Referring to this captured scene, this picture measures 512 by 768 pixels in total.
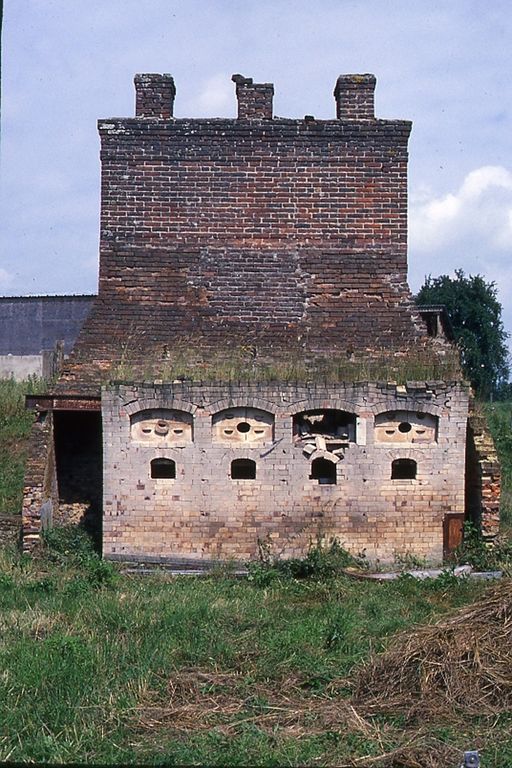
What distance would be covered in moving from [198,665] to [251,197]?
9824 mm

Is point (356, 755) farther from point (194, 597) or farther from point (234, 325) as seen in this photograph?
point (234, 325)

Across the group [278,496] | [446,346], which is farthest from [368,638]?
[446,346]

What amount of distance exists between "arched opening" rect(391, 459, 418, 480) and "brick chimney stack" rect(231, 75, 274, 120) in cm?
660

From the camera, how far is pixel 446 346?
1544 cm

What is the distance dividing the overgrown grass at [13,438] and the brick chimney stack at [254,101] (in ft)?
25.0

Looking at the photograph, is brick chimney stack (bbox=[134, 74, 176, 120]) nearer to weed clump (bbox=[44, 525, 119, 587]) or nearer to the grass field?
weed clump (bbox=[44, 525, 119, 587])

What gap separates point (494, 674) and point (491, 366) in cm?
3816

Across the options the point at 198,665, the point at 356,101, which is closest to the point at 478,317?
the point at 356,101

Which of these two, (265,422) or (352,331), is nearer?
(265,422)

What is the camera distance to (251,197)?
16.4 meters

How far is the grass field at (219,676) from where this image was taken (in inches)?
263

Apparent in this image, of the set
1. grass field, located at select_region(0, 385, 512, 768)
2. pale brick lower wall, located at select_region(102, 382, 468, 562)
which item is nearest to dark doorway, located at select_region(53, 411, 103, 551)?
pale brick lower wall, located at select_region(102, 382, 468, 562)

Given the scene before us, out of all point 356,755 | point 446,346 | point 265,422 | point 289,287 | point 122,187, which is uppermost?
point 122,187

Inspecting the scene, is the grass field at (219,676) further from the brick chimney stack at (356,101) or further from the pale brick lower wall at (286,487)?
the brick chimney stack at (356,101)
